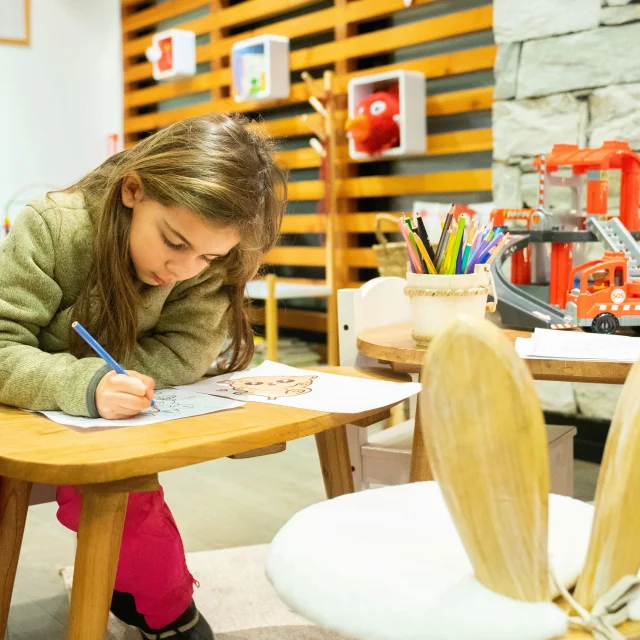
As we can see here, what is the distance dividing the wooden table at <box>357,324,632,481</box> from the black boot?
408 millimetres

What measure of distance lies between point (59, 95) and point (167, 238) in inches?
165

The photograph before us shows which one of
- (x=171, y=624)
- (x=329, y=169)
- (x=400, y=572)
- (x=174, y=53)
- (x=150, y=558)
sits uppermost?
(x=174, y=53)

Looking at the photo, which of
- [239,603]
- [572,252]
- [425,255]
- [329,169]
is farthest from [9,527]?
[329,169]

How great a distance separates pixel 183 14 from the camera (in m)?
4.75

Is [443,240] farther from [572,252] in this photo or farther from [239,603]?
[239,603]

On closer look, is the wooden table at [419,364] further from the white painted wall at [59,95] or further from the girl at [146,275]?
the white painted wall at [59,95]

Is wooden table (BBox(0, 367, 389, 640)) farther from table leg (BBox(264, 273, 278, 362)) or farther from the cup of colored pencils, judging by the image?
table leg (BBox(264, 273, 278, 362))

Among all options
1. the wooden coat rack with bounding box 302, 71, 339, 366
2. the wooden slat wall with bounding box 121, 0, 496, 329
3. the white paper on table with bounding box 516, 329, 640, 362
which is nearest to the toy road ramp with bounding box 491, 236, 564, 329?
the white paper on table with bounding box 516, 329, 640, 362

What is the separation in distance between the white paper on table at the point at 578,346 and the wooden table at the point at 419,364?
0.01 metres

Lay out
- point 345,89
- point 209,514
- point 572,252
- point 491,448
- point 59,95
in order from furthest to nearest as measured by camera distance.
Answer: point 59,95 → point 345,89 → point 209,514 → point 572,252 → point 491,448

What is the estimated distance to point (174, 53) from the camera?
4.40m

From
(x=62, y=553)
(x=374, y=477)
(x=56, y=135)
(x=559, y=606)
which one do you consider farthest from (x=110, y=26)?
(x=559, y=606)

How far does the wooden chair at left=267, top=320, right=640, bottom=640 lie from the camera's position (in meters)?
0.48

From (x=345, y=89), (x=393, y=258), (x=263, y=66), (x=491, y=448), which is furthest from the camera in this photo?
(x=263, y=66)
